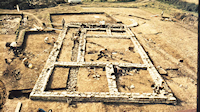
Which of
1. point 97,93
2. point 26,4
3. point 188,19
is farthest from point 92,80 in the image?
point 26,4

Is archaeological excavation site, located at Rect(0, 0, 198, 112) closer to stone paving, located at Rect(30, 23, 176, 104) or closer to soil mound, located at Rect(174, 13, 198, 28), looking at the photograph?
stone paving, located at Rect(30, 23, 176, 104)

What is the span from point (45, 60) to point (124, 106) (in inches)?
333

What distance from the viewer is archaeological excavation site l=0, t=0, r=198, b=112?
27.6 feet

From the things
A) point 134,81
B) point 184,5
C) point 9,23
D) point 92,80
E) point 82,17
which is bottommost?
point 134,81

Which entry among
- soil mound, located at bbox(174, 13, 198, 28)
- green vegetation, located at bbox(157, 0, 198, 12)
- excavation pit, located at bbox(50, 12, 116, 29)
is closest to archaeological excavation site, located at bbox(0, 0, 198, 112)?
excavation pit, located at bbox(50, 12, 116, 29)

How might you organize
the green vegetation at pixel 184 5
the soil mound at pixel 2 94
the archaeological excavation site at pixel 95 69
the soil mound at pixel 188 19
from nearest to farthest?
1. the soil mound at pixel 2 94
2. the archaeological excavation site at pixel 95 69
3. the soil mound at pixel 188 19
4. the green vegetation at pixel 184 5

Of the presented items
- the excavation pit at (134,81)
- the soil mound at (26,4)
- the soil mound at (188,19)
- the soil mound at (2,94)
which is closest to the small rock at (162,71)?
the excavation pit at (134,81)

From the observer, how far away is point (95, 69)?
442 inches

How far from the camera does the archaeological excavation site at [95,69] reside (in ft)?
27.6

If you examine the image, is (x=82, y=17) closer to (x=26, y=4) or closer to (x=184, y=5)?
(x=26, y=4)

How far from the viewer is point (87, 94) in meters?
8.59

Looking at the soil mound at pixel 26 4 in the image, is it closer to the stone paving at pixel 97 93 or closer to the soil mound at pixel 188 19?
the stone paving at pixel 97 93

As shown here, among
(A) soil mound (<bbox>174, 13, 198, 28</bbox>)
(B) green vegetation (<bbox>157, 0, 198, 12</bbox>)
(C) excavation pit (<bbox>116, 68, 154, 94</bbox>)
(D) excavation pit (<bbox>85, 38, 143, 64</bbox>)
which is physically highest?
(B) green vegetation (<bbox>157, 0, 198, 12</bbox>)

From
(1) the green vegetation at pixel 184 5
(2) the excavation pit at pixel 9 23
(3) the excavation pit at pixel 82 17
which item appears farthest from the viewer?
(1) the green vegetation at pixel 184 5
